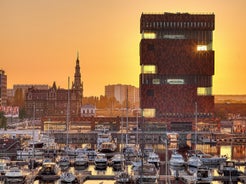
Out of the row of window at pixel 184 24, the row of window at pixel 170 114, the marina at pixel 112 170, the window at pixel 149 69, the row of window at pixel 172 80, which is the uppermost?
the row of window at pixel 184 24

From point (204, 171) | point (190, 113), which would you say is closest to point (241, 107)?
point (190, 113)

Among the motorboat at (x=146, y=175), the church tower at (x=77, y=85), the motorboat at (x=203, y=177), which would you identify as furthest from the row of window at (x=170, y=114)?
the motorboat at (x=203, y=177)

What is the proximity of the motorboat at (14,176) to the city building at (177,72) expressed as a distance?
6895cm

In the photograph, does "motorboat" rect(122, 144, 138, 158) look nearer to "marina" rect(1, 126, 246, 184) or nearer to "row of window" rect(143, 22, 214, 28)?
"marina" rect(1, 126, 246, 184)

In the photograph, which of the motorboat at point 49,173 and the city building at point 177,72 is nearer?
the motorboat at point 49,173

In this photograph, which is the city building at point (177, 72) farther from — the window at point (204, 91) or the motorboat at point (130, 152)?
the motorboat at point (130, 152)

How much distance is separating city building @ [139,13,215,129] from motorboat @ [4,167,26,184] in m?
69.0

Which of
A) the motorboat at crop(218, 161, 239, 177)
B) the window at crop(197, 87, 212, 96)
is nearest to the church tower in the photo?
the window at crop(197, 87, 212, 96)

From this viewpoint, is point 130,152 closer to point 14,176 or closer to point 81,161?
point 81,161

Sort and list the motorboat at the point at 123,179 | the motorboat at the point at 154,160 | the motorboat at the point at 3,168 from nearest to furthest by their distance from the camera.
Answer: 1. the motorboat at the point at 123,179
2. the motorboat at the point at 3,168
3. the motorboat at the point at 154,160

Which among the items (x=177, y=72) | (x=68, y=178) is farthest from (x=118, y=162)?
(x=177, y=72)

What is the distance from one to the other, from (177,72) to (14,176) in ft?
236

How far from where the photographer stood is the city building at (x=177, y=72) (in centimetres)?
11431

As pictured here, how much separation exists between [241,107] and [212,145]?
88317mm
